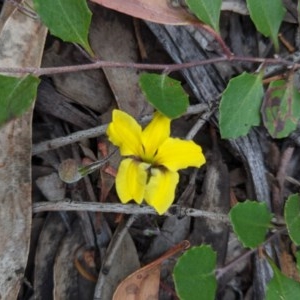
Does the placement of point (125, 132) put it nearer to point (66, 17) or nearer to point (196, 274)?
point (66, 17)

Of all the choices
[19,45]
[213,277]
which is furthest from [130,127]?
[213,277]

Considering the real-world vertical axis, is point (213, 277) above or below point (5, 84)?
below

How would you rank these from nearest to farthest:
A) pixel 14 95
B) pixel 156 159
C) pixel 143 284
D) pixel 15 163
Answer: pixel 14 95, pixel 156 159, pixel 15 163, pixel 143 284

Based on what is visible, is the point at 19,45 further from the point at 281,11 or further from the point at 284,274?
the point at 284,274

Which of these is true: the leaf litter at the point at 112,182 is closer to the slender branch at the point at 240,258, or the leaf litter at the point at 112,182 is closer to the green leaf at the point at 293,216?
the slender branch at the point at 240,258

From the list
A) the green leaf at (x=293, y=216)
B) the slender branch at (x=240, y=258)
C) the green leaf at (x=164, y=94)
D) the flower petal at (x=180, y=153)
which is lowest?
the slender branch at (x=240, y=258)

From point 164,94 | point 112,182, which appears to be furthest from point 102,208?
point 164,94

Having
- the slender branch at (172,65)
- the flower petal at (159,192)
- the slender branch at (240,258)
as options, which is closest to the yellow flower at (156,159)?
the flower petal at (159,192)
